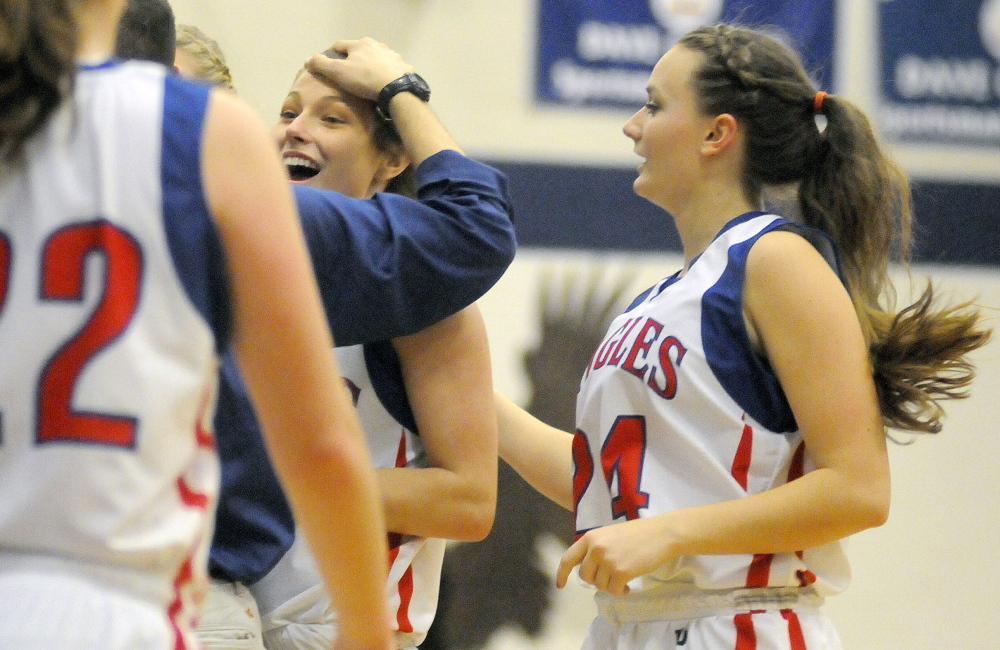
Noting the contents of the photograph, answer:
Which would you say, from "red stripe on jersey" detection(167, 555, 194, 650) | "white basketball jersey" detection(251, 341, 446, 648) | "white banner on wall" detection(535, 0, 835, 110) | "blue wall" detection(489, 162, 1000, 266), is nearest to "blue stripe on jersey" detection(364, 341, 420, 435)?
"white basketball jersey" detection(251, 341, 446, 648)

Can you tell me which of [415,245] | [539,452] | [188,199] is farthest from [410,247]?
[539,452]

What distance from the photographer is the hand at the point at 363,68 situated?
62.8 inches

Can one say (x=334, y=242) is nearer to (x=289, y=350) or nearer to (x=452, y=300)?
(x=452, y=300)

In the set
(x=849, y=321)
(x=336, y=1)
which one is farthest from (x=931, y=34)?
(x=849, y=321)

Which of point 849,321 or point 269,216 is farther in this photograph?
point 849,321

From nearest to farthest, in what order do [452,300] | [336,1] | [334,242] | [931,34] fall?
1. [334,242]
2. [452,300]
3. [336,1]
4. [931,34]

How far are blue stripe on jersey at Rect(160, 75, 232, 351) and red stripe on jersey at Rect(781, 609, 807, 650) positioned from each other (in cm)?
109

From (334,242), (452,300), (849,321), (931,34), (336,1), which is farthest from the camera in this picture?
(931,34)

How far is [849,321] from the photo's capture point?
5.23 ft

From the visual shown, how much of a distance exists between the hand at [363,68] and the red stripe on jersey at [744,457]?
71 centimetres

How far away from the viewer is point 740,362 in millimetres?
1629

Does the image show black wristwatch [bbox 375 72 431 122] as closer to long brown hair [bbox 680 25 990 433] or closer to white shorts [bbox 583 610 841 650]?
long brown hair [bbox 680 25 990 433]

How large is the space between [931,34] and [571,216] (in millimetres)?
1450

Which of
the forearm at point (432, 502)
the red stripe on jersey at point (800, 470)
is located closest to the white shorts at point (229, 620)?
the forearm at point (432, 502)
